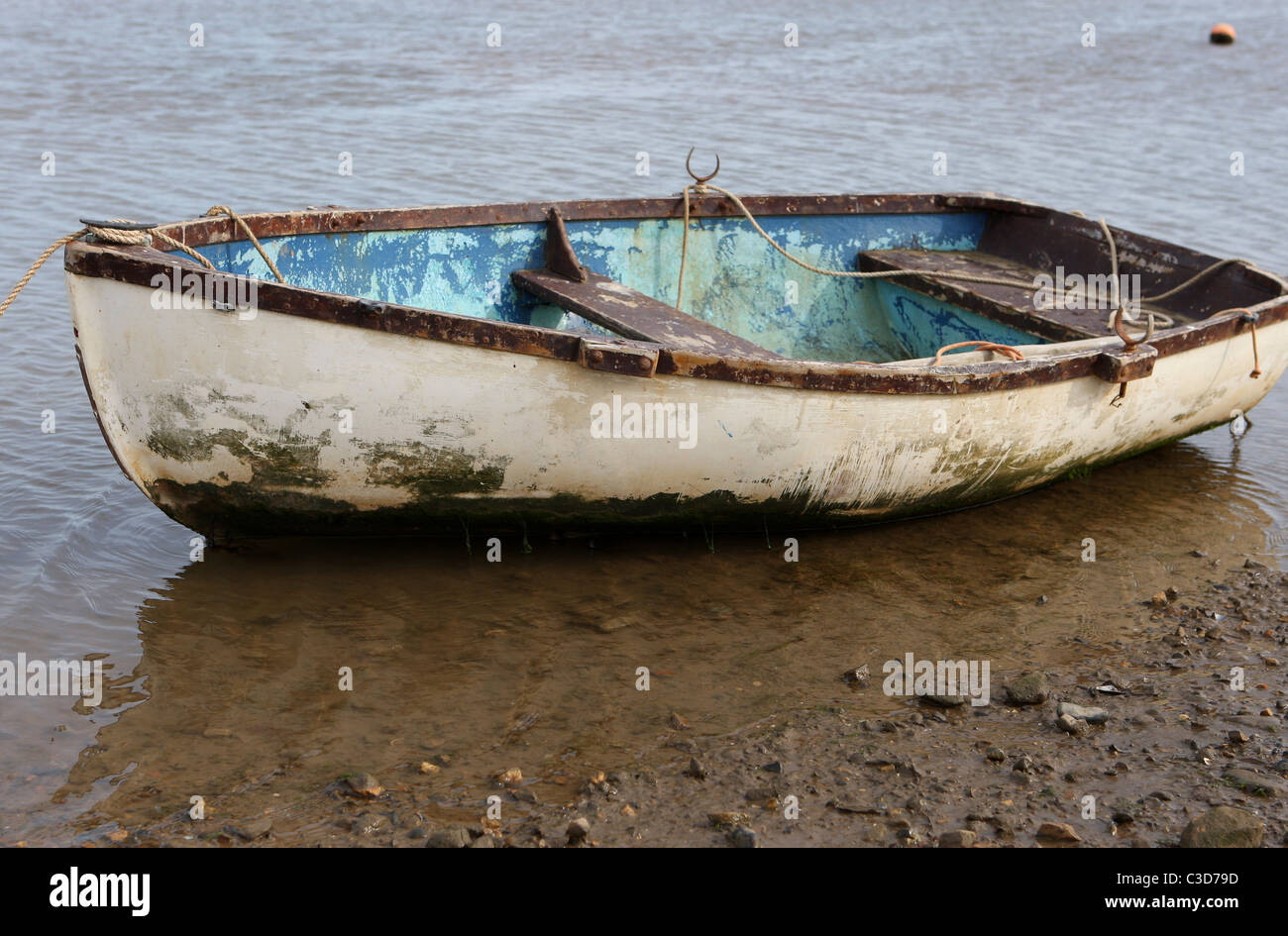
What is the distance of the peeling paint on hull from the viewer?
4.25 m

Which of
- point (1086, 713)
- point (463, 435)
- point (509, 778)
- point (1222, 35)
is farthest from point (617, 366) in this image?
point (1222, 35)

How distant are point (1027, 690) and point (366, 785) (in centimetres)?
233

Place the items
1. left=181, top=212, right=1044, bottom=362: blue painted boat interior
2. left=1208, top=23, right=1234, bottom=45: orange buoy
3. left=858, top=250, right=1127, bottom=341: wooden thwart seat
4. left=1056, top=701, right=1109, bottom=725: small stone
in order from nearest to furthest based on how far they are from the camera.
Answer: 1. left=1056, top=701, right=1109, bottom=725: small stone
2. left=181, top=212, right=1044, bottom=362: blue painted boat interior
3. left=858, top=250, right=1127, bottom=341: wooden thwart seat
4. left=1208, top=23, right=1234, bottom=45: orange buoy

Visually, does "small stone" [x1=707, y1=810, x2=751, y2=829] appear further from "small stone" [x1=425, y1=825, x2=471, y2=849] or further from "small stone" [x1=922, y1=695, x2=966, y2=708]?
"small stone" [x1=922, y1=695, x2=966, y2=708]

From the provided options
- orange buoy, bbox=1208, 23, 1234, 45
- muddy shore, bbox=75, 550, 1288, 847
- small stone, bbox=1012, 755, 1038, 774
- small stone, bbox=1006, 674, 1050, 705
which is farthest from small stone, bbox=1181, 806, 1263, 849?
orange buoy, bbox=1208, 23, 1234, 45

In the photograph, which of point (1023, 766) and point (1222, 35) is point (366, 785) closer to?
point (1023, 766)

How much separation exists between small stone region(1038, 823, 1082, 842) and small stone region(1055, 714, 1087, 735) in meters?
0.57

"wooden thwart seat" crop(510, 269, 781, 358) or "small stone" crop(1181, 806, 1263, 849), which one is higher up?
"wooden thwart seat" crop(510, 269, 781, 358)

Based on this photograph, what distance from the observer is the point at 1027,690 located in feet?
14.4

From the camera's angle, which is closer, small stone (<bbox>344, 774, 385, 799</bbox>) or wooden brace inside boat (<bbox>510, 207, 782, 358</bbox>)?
small stone (<bbox>344, 774, 385, 799</bbox>)

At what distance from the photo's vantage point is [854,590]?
518 centimetres

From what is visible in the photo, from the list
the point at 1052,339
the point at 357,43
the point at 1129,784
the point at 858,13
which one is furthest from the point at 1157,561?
the point at 858,13

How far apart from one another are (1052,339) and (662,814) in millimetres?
3771

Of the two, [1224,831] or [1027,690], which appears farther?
[1027,690]
